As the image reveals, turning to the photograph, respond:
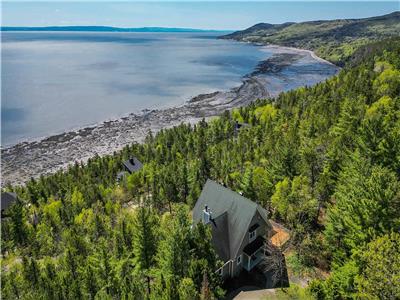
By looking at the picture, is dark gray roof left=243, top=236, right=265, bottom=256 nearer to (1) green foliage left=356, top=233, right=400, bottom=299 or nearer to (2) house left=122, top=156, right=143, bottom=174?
(1) green foliage left=356, top=233, right=400, bottom=299

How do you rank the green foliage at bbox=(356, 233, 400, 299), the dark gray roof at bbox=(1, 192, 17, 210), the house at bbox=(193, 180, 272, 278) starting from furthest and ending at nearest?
the dark gray roof at bbox=(1, 192, 17, 210) → the house at bbox=(193, 180, 272, 278) → the green foliage at bbox=(356, 233, 400, 299)

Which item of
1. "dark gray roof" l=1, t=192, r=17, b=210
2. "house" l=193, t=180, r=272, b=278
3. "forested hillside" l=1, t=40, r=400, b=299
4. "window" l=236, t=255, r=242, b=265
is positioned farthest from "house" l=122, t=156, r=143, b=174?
"window" l=236, t=255, r=242, b=265

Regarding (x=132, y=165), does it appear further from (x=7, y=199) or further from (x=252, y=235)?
(x=252, y=235)

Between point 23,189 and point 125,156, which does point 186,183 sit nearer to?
point 125,156

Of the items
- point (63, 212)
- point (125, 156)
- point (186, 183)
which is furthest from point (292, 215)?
point (125, 156)

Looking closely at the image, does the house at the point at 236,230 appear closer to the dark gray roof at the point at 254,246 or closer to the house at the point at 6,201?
the dark gray roof at the point at 254,246

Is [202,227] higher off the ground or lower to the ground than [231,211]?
higher

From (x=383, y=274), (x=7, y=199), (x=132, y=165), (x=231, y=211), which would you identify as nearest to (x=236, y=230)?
(x=231, y=211)

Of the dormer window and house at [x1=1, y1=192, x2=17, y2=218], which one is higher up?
the dormer window
